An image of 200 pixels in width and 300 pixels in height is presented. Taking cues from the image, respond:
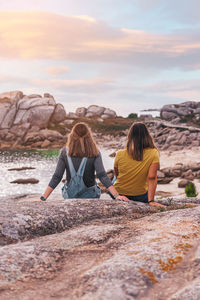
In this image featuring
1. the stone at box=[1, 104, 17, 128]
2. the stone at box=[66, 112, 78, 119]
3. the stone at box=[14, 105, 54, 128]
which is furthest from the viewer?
the stone at box=[66, 112, 78, 119]

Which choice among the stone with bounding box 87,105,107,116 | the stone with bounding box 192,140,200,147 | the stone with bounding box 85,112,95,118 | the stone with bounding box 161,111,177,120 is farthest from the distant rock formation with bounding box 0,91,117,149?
the stone with bounding box 192,140,200,147

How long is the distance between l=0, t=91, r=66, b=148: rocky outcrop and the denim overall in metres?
66.4

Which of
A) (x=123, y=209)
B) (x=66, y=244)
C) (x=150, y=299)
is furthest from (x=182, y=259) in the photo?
(x=123, y=209)

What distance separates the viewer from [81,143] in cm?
678

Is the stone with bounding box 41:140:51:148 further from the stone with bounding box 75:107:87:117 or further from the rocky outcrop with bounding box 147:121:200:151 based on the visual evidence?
the stone with bounding box 75:107:87:117

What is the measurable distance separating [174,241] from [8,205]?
3095mm

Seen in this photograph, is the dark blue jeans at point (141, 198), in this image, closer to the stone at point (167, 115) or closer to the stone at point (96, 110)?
the stone at point (167, 115)

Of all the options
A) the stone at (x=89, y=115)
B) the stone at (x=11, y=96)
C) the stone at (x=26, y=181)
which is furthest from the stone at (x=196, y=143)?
the stone at (x=89, y=115)

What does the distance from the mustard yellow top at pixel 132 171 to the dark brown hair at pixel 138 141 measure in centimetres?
11

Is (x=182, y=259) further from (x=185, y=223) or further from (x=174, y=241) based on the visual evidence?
(x=185, y=223)

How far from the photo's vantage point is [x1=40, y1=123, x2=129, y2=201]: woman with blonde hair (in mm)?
6785

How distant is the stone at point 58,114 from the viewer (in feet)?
293

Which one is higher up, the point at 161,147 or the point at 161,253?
the point at 161,253

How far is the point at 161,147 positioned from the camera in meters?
55.7
